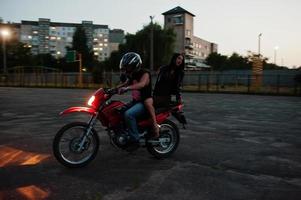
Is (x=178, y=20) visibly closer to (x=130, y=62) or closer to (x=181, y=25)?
(x=181, y=25)

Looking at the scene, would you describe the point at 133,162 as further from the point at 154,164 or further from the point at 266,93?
the point at 266,93

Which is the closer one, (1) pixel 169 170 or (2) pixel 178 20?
(1) pixel 169 170

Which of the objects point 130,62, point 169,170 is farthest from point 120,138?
point 130,62

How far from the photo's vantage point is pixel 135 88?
5.43 m

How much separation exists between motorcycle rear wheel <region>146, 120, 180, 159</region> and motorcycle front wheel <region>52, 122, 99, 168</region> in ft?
3.73

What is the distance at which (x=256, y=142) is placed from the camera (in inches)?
297

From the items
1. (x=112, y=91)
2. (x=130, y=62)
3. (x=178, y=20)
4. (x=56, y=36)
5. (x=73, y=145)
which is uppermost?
(x=56, y=36)

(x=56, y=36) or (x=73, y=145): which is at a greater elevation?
(x=56, y=36)

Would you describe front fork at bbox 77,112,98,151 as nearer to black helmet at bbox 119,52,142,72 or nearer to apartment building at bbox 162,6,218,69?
black helmet at bbox 119,52,142,72

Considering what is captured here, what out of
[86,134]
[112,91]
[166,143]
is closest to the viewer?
[112,91]

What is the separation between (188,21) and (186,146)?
3468 inches

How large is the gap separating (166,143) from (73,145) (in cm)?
175

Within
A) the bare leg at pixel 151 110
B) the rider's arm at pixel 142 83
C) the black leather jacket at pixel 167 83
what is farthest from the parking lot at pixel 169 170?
the rider's arm at pixel 142 83

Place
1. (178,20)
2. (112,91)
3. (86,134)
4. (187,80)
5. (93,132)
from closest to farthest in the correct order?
1. (112,91)
2. (86,134)
3. (93,132)
4. (187,80)
5. (178,20)
